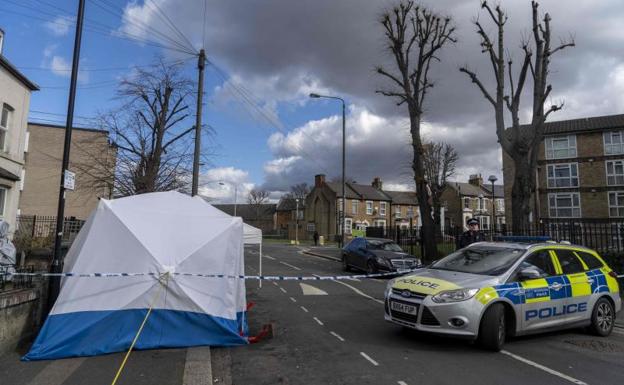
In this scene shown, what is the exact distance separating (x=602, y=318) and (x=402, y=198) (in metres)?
63.2

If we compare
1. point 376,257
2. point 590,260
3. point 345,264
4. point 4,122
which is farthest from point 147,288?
point 345,264

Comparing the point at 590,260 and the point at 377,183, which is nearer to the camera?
the point at 590,260

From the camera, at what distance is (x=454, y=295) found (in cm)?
640

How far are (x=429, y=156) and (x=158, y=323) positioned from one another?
41.6m

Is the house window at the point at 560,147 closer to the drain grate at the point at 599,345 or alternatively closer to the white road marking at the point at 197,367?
the drain grate at the point at 599,345

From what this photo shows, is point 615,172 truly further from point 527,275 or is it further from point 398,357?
point 398,357

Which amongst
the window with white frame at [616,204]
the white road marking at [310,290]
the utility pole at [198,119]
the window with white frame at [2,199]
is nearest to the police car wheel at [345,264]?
the white road marking at [310,290]

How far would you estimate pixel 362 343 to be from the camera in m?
7.02

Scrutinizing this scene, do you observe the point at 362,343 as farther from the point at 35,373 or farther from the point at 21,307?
the point at 21,307

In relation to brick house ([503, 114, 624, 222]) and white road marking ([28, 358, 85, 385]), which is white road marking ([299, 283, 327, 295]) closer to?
white road marking ([28, 358, 85, 385])

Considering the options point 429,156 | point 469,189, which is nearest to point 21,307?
point 429,156

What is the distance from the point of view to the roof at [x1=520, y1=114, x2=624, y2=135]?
3963 cm

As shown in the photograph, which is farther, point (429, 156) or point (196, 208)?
point (429, 156)

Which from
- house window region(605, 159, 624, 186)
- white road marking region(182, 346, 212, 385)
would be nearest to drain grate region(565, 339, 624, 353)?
white road marking region(182, 346, 212, 385)
